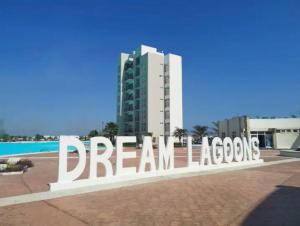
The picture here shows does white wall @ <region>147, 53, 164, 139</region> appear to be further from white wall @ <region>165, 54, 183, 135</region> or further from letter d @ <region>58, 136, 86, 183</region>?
letter d @ <region>58, 136, 86, 183</region>

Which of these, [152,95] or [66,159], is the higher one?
[152,95]

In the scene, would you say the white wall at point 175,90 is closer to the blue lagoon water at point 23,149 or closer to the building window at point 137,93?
the building window at point 137,93

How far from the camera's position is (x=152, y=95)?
68.4 meters

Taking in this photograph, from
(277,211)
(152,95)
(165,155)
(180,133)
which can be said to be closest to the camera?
(277,211)

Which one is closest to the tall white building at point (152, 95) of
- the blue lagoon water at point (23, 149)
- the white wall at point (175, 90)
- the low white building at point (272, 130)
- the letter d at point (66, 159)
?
the white wall at point (175, 90)

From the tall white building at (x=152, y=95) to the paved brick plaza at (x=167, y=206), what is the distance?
2170 inches

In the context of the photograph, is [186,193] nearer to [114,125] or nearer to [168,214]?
[168,214]

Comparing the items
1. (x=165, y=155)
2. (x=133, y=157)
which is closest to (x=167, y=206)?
(x=133, y=157)

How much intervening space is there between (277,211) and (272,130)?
47784 millimetres

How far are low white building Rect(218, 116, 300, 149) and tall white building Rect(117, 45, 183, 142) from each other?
19.9 meters

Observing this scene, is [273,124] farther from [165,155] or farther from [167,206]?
[167,206]

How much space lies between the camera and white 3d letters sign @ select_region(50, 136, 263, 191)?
11.4 m

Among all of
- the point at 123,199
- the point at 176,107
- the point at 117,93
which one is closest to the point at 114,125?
the point at 117,93

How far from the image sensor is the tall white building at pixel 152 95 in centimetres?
6812
